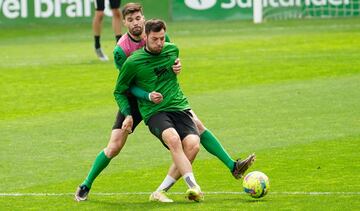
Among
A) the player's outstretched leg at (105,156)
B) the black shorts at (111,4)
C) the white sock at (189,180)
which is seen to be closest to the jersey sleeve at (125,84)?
the player's outstretched leg at (105,156)

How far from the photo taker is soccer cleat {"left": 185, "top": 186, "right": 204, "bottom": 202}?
10.5m

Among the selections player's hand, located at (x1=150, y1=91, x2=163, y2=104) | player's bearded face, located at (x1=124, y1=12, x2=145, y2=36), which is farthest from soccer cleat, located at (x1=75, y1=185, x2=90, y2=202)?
player's bearded face, located at (x1=124, y1=12, x2=145, y2=36)

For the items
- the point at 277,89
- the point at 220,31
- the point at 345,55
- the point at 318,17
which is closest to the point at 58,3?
the point at 220,31

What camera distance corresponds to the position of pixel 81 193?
11188 millimetres

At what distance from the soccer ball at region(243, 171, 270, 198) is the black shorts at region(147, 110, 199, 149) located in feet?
2.25

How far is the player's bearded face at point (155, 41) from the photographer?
35.2 feet

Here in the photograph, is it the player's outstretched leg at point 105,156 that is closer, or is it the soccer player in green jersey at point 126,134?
the soccer player in green jersey at point 126,134

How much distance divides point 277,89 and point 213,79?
1.81 m

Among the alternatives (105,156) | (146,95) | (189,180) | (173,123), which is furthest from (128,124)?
(189,180)

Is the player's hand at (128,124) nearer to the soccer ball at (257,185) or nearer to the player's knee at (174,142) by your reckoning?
the player's knee at (174,142)

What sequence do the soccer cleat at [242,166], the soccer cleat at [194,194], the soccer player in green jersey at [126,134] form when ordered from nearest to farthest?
1. the soccer cleat at [194,194]
2. the soccer player in green jersey at [126,134]
3. the soccer cleat at [242,166]

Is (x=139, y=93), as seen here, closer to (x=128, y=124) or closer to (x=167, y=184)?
(x=128, y=124)

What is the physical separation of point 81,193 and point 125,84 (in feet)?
3.69

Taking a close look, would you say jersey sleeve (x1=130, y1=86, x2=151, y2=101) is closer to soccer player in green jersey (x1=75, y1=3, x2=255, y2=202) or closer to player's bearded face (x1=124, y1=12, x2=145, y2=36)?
soccer player in green jersey (x1=75, y1=3, x2=255, y2=202)
